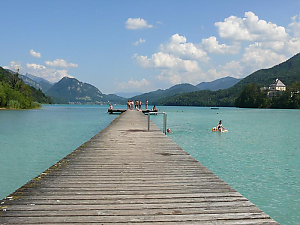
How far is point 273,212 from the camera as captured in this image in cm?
763

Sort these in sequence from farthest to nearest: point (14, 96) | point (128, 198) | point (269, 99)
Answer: point (269, 99), point (14, 96), point (128, 198)

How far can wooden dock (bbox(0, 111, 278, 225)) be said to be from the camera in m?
3.83

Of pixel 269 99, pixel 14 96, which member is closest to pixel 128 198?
pixel 14 96

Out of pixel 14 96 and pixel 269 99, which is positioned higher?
pixel 269 99

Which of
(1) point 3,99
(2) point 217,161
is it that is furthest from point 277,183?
(1) point 3,99

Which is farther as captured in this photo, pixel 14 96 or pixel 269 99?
pixel 269 99

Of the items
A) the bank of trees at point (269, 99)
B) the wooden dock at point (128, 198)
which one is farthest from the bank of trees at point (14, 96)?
the bank of trees at point (269, 99)

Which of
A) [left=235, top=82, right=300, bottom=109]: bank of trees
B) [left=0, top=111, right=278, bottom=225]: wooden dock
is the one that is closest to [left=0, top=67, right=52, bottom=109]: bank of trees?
[left=0, top=111, right=278, bottom=225]: wooden dock

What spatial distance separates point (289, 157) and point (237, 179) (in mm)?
6852

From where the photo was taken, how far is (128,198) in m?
4.66

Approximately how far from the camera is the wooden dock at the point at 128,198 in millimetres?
3834

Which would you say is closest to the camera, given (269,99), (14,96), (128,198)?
(128,198)

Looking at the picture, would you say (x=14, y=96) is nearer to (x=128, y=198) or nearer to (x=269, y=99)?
(x=128, y=198)

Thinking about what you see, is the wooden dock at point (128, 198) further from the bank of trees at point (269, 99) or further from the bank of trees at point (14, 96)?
the bank of trees at point (269, 99)
